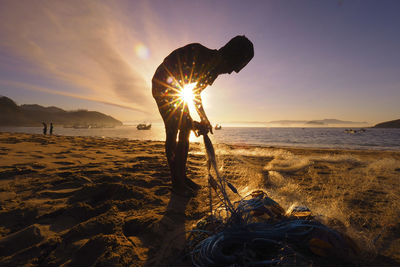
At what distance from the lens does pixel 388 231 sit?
1.90 meters

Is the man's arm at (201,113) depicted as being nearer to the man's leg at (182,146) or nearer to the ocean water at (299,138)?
the man's leg at (182,146)

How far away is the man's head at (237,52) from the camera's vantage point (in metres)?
2.62

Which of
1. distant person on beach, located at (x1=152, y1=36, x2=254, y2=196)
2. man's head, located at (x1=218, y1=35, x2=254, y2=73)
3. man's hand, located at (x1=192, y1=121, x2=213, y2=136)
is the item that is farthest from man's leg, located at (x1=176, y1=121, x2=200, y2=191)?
man's head, located at (x1=218, y1=35, x2=254, y2=73)

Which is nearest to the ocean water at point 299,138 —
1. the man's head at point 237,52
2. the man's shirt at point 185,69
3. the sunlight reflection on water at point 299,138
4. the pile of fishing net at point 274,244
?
the sunlight reflection on water at point 299,138

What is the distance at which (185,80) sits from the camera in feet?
9.37

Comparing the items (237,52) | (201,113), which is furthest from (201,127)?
(237,52)

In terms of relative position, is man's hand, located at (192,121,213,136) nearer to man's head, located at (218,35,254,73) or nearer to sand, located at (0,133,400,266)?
man's head, located at (218,35,254,73)

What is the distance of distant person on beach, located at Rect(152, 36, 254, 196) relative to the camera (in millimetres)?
2695

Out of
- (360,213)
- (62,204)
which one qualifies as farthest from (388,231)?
(62,204)

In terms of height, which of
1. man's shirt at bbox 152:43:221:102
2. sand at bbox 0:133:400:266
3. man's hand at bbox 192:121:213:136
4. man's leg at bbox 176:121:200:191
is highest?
man's shirt at bbox 152:43:221:102

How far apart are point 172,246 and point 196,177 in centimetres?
255

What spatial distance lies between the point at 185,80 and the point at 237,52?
919mm

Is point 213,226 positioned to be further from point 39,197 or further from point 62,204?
point 39,197

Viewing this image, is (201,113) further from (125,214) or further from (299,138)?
(299,138)
